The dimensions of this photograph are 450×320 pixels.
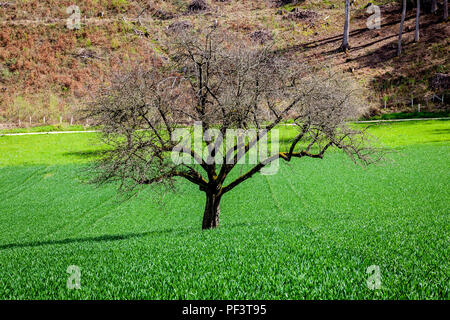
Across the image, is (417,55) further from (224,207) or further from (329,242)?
(329,242)

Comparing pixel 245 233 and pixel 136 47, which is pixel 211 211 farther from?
pixel 136 47

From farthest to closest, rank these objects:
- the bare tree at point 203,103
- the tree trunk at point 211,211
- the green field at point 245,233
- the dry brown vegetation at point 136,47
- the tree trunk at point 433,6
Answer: the tree trunk at point 433,6, the dry brown vegetation at point 136,47, the tree trunk at point 211,211, the bare tree at point 203,103, the green field at point 245,233

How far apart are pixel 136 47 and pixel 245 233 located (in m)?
54.5

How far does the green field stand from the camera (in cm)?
398

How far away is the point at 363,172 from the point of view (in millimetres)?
20719

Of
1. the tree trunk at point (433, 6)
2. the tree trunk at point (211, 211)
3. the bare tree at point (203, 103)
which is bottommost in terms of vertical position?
the tree trunk at point (211, 211)

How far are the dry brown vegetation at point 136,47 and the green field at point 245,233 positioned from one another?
16.1 metres

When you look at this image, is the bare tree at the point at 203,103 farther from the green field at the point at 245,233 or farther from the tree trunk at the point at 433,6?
the tree trunk at the point at 433,6

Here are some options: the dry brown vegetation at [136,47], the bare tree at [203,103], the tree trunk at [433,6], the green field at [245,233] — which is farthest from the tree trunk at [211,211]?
the tree trunk at [433,6]

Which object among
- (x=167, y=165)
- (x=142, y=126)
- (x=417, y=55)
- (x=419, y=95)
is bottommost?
(x=167, y=165)

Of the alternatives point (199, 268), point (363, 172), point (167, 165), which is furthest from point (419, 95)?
point (199, 268)

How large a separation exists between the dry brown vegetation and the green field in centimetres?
1614

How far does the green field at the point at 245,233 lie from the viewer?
3.98m

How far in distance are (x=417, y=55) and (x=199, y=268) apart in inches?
2138
